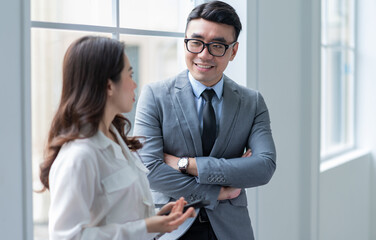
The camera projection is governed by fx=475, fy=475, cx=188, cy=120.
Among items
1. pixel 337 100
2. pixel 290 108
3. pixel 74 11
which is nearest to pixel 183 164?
pixel 74 11

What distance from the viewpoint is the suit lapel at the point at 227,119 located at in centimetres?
202

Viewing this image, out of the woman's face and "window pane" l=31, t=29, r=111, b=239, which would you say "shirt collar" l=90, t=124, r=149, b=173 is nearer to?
the woman's face

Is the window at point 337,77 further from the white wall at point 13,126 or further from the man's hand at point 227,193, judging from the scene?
the white wall at point 13,126

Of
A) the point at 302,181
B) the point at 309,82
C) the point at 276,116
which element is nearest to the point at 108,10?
the point at 276,116

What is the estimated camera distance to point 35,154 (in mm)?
1962

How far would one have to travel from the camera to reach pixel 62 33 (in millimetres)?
2068

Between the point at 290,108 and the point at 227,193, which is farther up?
the point at 290,108

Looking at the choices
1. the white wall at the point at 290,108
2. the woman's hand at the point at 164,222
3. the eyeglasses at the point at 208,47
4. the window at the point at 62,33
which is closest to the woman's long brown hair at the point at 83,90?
the woman's hand at the point at 164,222

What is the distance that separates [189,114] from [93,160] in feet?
2.48

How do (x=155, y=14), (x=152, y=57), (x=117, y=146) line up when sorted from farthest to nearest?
(x=152, y=57), (x=155, y=14), (x=117, y=146)

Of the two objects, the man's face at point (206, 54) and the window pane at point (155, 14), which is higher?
the window pane at point (155, 14)

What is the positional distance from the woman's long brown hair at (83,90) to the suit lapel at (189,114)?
2.16 ft

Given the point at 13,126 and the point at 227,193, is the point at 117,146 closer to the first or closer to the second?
the point at 13,126

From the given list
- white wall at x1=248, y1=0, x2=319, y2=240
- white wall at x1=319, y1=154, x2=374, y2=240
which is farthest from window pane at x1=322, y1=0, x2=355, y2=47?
white wall at x1=319, y1=154, x2=374, y2=240
